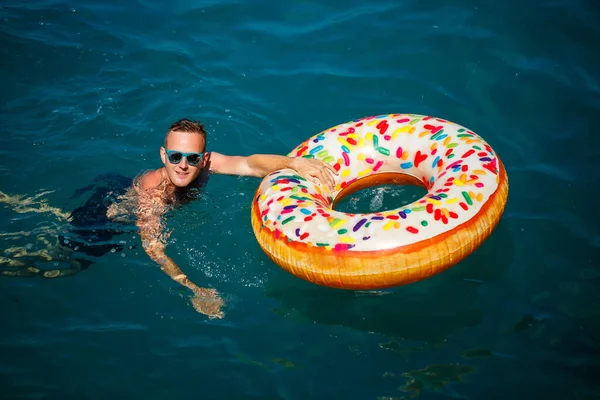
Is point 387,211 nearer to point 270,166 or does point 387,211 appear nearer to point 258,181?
point 270,166

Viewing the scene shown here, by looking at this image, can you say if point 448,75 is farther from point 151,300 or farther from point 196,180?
point 151,300

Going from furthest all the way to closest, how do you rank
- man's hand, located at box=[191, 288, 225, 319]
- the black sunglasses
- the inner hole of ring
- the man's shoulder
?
1. the inner hole of ring
2. the man's shoulder
3. the black sunglasses
4. man's hand, located at box=[191, 288, 225, 319]

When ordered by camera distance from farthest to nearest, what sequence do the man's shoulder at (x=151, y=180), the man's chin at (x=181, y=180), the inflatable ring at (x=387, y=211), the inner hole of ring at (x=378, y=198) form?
1. the inner hole of ring at (x=378, y=198)
2. the man's shoulder at (x=151, y=180)
3. the man's chin at (x=181, y=180)
4. the inflatable ring at (x=387, y=211)

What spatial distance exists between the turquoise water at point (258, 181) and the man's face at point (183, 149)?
53 cm

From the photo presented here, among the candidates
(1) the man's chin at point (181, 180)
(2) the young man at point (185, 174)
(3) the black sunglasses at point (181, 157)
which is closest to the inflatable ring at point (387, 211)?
(2) the young man at point (185, 174)

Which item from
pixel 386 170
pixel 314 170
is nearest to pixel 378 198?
pixel 386 170

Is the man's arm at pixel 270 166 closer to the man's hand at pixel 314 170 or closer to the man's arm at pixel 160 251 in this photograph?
the man's hand at pixel 314 170

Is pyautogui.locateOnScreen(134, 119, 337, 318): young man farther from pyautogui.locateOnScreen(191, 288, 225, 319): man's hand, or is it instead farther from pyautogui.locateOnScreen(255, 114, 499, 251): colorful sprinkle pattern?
pyautogui.locateOnScreen(255, 114, 499, 251): colorful sprinkle pattern

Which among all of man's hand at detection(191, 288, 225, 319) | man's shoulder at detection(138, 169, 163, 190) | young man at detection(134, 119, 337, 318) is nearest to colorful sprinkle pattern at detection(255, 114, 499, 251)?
young man at detection(134, 119, 337, 318)

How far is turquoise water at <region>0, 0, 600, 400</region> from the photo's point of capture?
480 centimetres

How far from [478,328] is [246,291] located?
1.85m

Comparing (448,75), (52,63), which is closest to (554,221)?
Answer: (448,75)

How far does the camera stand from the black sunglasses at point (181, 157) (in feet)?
17.7

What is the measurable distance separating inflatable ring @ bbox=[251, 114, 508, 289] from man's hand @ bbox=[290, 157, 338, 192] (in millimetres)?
57
